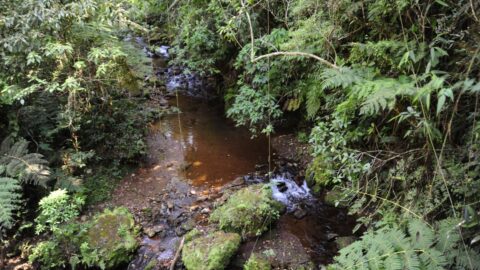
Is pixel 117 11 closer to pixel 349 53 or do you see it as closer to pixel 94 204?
pixel 94 204

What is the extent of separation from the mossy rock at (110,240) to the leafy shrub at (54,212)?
371mm

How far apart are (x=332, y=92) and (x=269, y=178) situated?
73.8 inches

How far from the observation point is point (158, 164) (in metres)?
6.44

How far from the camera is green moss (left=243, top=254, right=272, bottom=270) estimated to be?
426 cm

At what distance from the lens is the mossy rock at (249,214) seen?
15.8 feet

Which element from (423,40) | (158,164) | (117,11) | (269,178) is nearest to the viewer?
(423,40)

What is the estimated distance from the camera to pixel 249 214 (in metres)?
4.84

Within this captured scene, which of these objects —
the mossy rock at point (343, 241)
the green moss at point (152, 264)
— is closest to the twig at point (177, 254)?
the green moss at point (152, 264)

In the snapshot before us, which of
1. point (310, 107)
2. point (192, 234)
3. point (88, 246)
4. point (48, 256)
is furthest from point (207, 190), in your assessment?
point (48, 256)

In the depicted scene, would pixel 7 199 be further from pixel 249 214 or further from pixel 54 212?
pixel 249 214

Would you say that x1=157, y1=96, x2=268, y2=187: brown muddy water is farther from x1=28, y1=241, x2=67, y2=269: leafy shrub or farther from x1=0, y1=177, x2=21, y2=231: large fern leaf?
x1=0, y1=177, x2=21, y2=231: large fern leaf

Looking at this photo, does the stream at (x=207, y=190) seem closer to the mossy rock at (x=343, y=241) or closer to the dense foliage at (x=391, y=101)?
the mossy rock at (x=343, y=241)

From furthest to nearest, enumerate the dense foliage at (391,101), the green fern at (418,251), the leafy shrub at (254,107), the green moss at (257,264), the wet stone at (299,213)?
the leafy shrub at (254,107)
the wet stone at (299,213)
the green moss at (257,264)
the dense foliage at (391,101)
the green fern at (418,251)

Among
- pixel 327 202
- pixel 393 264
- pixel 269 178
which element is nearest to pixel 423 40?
pixel 393 264
